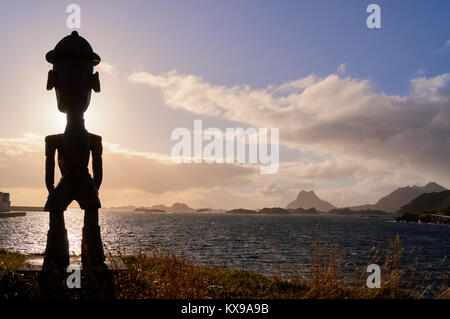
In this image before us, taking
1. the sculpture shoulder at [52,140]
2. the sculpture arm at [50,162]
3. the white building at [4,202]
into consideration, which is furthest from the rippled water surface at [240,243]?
the white building at [4,202]

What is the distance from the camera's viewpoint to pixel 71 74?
805cm

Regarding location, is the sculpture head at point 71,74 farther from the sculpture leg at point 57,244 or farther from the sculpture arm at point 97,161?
the sculpture leg at point 57,244

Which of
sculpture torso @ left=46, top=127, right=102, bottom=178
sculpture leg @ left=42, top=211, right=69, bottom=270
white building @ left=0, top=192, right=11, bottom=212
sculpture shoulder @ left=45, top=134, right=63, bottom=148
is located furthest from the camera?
white building @ left=0, top=192, right=11, bottom=212

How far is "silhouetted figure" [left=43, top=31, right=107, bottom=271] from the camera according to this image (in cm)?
790

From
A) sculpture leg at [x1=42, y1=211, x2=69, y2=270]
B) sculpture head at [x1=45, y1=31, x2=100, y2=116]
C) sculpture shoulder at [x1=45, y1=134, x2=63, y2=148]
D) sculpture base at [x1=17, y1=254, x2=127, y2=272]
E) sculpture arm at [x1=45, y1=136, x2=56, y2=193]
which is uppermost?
sculpture head at [x1=45, y1=31, x2=100, y2=116]

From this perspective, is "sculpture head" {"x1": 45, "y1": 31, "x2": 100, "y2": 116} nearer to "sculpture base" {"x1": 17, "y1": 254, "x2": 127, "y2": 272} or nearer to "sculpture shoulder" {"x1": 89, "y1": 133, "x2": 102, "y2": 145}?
"sculpture shoulder" {"x1": 89, "y1": 133, "x2": 102, "y2": 145}

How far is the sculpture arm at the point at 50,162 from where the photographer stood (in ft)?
26.8

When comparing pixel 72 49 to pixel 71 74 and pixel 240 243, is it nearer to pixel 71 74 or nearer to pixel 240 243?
pixel 71 74

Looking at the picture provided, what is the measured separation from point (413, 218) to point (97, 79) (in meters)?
192

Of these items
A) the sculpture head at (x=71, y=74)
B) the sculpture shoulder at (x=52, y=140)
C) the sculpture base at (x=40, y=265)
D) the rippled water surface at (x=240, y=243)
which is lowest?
the rippled water surface at (x=240, y=243)

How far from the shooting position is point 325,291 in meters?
6.51

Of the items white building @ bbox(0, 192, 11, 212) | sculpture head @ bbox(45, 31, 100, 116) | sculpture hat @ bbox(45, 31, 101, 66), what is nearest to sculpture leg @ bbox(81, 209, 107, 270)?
sculpture head @ bbox(45, 31, 100, 116)

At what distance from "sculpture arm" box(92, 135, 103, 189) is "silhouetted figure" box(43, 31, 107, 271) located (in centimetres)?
23
